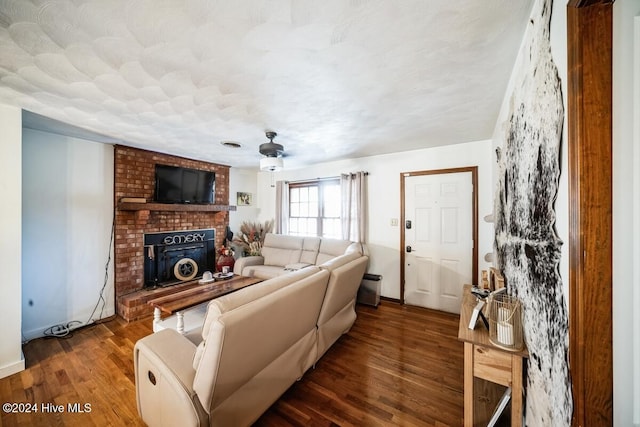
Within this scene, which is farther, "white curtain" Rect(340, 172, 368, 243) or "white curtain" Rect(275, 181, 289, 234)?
"white curtain" Rect(275, 181, 289, 234)

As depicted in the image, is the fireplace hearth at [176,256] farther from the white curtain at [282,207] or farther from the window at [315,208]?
the window at [315,208]

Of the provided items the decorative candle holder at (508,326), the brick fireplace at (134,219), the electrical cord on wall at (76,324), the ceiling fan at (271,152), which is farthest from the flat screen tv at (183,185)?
the decorative candle holder at (508,326)

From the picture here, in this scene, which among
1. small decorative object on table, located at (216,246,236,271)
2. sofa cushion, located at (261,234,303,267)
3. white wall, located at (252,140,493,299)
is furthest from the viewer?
sofa cushion, located at (261,234,303,267)

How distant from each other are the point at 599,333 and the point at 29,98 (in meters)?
3.75

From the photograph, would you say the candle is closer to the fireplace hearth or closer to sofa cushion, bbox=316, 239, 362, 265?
sofa cushion, bbox=316, 239, 362, 265

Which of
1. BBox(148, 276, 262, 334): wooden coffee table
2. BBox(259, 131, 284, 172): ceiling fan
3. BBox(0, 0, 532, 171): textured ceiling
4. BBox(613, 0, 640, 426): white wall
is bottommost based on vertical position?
BBox(148, 276, 262, 334): wooden coffee table

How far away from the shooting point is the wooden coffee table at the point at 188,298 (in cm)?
218

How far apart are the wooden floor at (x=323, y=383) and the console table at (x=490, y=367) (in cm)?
47

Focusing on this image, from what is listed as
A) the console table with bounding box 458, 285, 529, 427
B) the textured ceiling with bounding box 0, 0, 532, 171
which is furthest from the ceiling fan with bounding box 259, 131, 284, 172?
the console table with bounding box 458, 285, 529, 427

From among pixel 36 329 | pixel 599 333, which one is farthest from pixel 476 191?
pixel 36 329

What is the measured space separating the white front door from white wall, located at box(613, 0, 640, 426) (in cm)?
274

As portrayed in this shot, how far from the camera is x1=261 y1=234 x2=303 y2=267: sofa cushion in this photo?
406cm

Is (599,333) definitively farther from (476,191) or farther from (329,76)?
(476,191)

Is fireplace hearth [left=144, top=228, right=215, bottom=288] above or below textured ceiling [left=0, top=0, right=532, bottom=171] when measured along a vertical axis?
below
